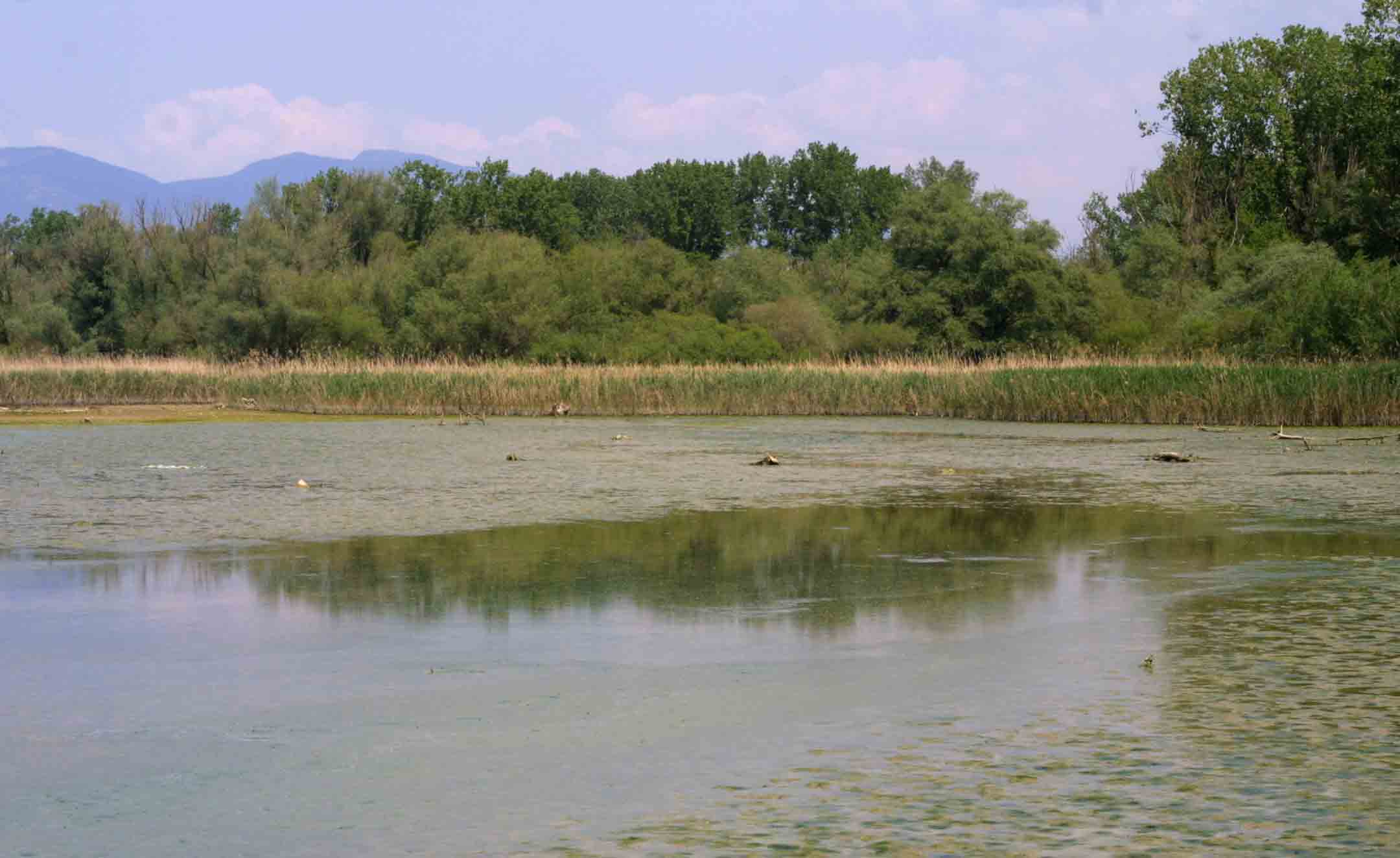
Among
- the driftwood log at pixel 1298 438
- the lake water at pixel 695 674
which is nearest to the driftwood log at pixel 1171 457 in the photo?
the driftwood log at pixel 1298 438

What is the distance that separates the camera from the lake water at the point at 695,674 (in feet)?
16.9

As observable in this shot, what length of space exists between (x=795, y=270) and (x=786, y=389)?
1758 inches

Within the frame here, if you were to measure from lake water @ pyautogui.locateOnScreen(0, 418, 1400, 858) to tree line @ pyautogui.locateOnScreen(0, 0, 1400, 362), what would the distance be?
3294 cm

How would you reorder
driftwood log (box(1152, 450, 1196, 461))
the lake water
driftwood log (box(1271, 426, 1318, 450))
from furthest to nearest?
1. driftwood log (box(1271, 426, 1318, 450))
2. driftwood log (box(1152, 450, 1196, 461))
3. the lake water

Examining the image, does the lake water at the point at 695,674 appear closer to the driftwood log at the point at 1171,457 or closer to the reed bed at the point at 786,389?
the driftwood log at the point at 1171,457

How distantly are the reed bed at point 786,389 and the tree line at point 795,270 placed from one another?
10555 mm

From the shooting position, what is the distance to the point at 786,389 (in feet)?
127

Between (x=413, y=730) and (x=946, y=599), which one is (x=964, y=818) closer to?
(x=413, y=730)

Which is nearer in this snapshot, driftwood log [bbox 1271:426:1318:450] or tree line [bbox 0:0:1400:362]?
driftwood log [bbox 1271:426:1318:450]

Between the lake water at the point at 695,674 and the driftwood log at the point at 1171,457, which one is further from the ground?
the driftwood log at the point at 1171,457

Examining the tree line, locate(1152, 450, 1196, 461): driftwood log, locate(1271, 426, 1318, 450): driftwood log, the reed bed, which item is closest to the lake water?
locate(1152, 450, 1196, 461): driftwood log

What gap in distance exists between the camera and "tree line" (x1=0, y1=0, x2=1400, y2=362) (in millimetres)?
56250

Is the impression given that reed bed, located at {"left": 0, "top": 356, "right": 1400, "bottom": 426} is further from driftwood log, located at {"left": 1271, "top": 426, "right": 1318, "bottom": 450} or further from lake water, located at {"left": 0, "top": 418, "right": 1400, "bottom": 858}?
lake water, located at {"left": 0, "top": 418, "right": 1400, "bottom": 858}

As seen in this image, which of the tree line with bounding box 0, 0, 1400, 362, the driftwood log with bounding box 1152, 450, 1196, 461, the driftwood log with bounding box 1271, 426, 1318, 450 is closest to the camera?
the driftwood log with bounding box 1152, 450, 1196, 461
